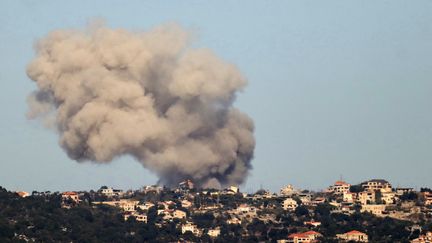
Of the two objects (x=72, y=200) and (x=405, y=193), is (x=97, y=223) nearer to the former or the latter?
(x=72, y=200)

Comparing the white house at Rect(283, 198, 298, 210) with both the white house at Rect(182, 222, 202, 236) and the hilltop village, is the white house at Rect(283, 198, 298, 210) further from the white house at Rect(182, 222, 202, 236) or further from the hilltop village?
the white house at Rect(182, 222, 202, 236)

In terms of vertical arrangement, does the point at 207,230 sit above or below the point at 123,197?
below

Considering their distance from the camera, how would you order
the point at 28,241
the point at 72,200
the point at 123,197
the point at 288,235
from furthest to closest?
1. the point at 123,197
2. the point at 72,200
3. the point at 288,235
4. the point at 28,241

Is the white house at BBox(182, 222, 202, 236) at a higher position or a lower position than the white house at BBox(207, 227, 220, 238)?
higher

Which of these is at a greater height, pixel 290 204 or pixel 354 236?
pixel 290 204

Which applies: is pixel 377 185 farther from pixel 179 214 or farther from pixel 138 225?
pixel 138 225

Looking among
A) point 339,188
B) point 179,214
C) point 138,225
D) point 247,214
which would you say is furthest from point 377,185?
point 138,225

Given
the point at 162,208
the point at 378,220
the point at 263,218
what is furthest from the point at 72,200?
the point at 378,220

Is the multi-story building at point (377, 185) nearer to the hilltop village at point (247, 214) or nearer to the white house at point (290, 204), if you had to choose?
the hilltop village at point (247, 214)

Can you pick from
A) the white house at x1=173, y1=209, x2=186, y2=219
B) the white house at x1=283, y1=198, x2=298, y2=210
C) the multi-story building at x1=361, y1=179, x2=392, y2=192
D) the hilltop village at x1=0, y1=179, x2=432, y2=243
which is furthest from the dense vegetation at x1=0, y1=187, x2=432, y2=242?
the multi-story building at x1=361, y1=179, x2=392, y2=192
